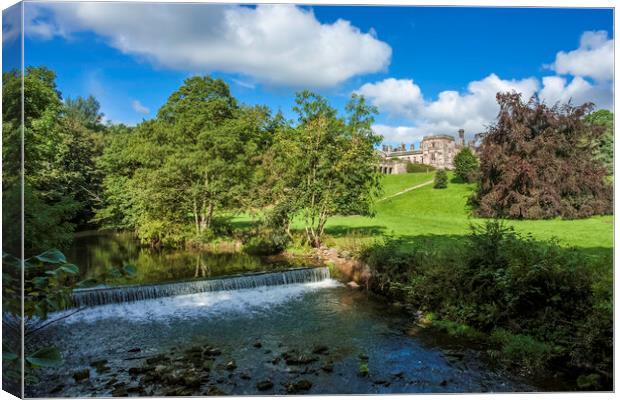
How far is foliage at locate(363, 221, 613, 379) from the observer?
4.49m

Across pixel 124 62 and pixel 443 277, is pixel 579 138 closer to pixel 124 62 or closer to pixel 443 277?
pixel 443 277

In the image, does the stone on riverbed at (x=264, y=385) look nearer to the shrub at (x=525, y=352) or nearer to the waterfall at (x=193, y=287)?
the shrub at (x=525, y=352)

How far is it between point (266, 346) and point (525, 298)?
3306mm

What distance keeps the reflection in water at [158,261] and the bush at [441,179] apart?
870cm

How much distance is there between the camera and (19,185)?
3520mm

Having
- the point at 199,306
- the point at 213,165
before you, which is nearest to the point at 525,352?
the point at 199,306

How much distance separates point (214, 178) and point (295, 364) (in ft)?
29.9

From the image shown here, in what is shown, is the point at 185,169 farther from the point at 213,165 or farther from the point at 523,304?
the point at 523,304

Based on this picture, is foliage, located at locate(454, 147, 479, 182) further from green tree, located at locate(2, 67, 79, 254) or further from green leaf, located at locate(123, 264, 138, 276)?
green leaf, located at locate(123, 264, 138, 276)

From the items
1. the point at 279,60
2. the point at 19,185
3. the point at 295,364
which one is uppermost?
the point at 279,60

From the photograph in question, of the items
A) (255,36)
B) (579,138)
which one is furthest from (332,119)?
(255,36)

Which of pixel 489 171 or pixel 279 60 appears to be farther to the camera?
pixel 489 171

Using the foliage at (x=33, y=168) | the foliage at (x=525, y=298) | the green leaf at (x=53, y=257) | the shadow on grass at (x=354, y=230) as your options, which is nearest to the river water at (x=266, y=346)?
the foliage at (x=525, y=298)

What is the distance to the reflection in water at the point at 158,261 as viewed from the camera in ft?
32.1
